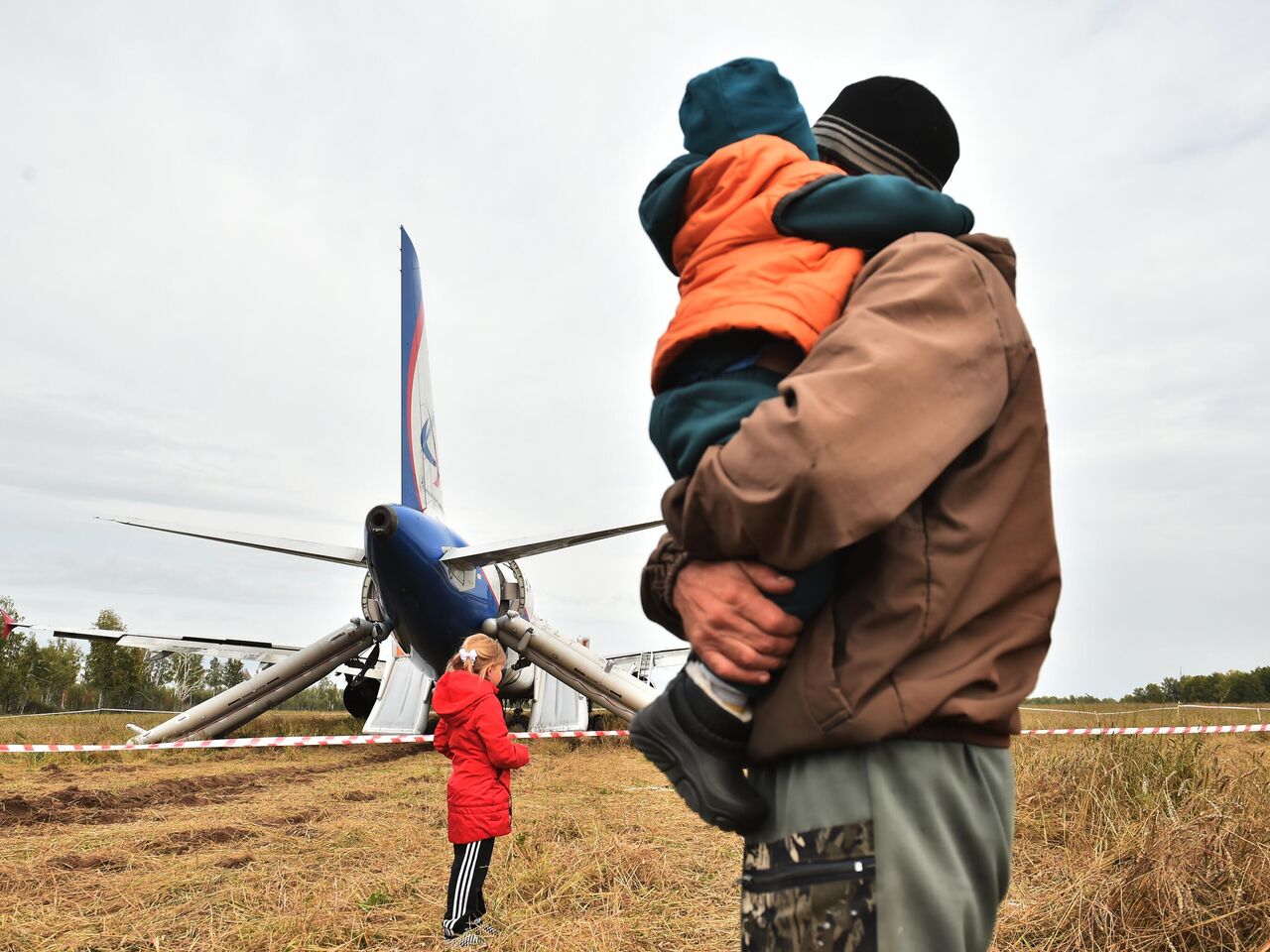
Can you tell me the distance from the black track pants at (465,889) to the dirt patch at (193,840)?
248 cm

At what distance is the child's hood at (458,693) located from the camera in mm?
4273

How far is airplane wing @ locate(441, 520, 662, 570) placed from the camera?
10125 mm

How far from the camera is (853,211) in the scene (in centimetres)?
113

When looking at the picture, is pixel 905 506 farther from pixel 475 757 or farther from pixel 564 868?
pixel 564 868

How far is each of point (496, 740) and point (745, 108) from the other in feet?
11.5

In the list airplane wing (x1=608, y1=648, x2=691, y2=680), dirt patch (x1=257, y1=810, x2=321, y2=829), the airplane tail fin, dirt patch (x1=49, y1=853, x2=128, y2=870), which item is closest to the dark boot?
dirt patch (x1=49, y1=853, x2=128, y2=870)

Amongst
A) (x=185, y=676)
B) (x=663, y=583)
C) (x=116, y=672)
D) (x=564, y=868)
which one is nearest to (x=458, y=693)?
(x=564, y=868)

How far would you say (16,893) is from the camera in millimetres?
4246

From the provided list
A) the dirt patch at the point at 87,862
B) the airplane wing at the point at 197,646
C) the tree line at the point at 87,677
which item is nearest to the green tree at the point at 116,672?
the tree line at the point at 87,677

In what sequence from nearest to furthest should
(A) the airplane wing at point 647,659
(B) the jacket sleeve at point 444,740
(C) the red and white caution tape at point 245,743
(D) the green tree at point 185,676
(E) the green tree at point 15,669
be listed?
1. (B) the jacket sleeve at point 444,740
2. (C) the red and white caution tape at point 245,743
3. (A) the airplane wing at point 647,659
4. (E) the green tree at point 15,669
5. (D) the green tree at point 185,676

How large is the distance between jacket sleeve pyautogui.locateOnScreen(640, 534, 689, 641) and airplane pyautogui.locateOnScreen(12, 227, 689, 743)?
846cm

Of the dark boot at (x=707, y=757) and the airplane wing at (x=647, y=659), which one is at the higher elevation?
the airplane wing at (x=647, y=659)

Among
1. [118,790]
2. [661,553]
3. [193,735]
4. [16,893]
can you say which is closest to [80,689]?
[193,735]

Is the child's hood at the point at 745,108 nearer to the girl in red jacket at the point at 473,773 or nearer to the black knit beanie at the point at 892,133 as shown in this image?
the black knit beanie at the point at 892,133
